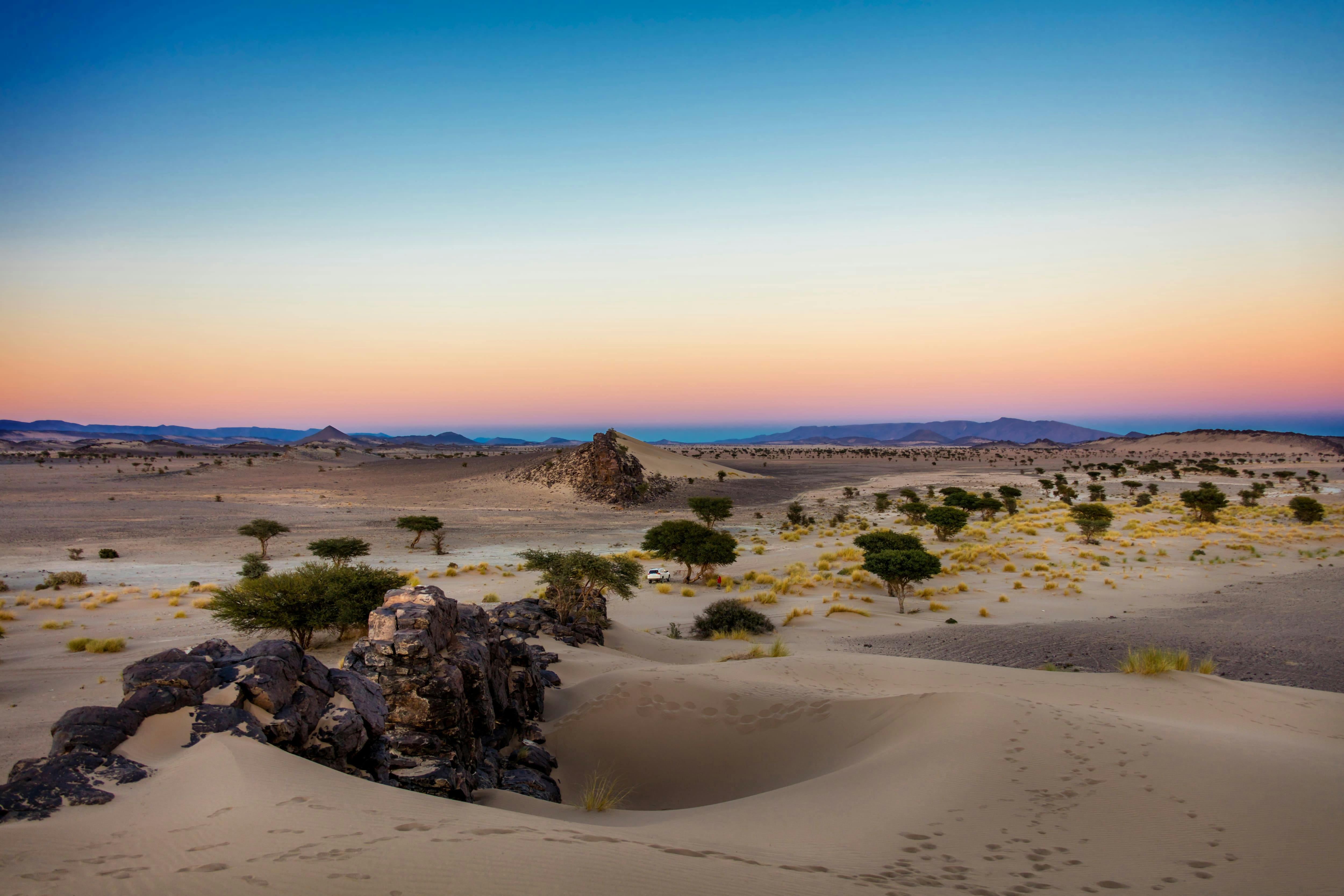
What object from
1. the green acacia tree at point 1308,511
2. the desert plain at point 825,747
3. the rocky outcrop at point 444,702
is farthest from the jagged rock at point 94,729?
the green acacia tree at point 1308,511

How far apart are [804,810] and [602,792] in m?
2.58

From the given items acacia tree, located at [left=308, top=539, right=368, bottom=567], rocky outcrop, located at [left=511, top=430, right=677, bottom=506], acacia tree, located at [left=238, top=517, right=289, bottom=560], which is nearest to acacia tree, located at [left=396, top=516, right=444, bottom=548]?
acacia tree, located at [left=238, top=517, right=289, bottom=560]

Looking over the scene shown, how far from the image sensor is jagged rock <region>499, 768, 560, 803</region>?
830 cm

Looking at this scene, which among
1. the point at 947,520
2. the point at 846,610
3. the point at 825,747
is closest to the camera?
the point at 825,747

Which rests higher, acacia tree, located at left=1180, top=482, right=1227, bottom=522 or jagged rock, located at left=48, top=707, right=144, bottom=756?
jagged rock, located at left=48, top=707, right=144, bottom=756

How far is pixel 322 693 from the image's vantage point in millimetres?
6871

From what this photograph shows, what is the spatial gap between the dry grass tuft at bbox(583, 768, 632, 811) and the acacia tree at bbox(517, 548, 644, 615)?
369 inches

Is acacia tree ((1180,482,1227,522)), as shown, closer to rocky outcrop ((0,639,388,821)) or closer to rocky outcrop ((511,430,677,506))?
rocky outcrop ((511,430,677,506))

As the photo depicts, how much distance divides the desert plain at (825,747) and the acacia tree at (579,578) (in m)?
1.55

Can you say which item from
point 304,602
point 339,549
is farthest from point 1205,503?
point 339,549

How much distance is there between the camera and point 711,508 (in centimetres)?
4616

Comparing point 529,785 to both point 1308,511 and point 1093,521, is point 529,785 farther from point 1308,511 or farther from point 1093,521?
point 1308,511

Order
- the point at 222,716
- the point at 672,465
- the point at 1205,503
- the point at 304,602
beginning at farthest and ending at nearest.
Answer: the point at 672,465 → the point at 1205,503 → the point at 304,602 → the point at 222,716

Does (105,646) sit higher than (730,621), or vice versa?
(105,646)
